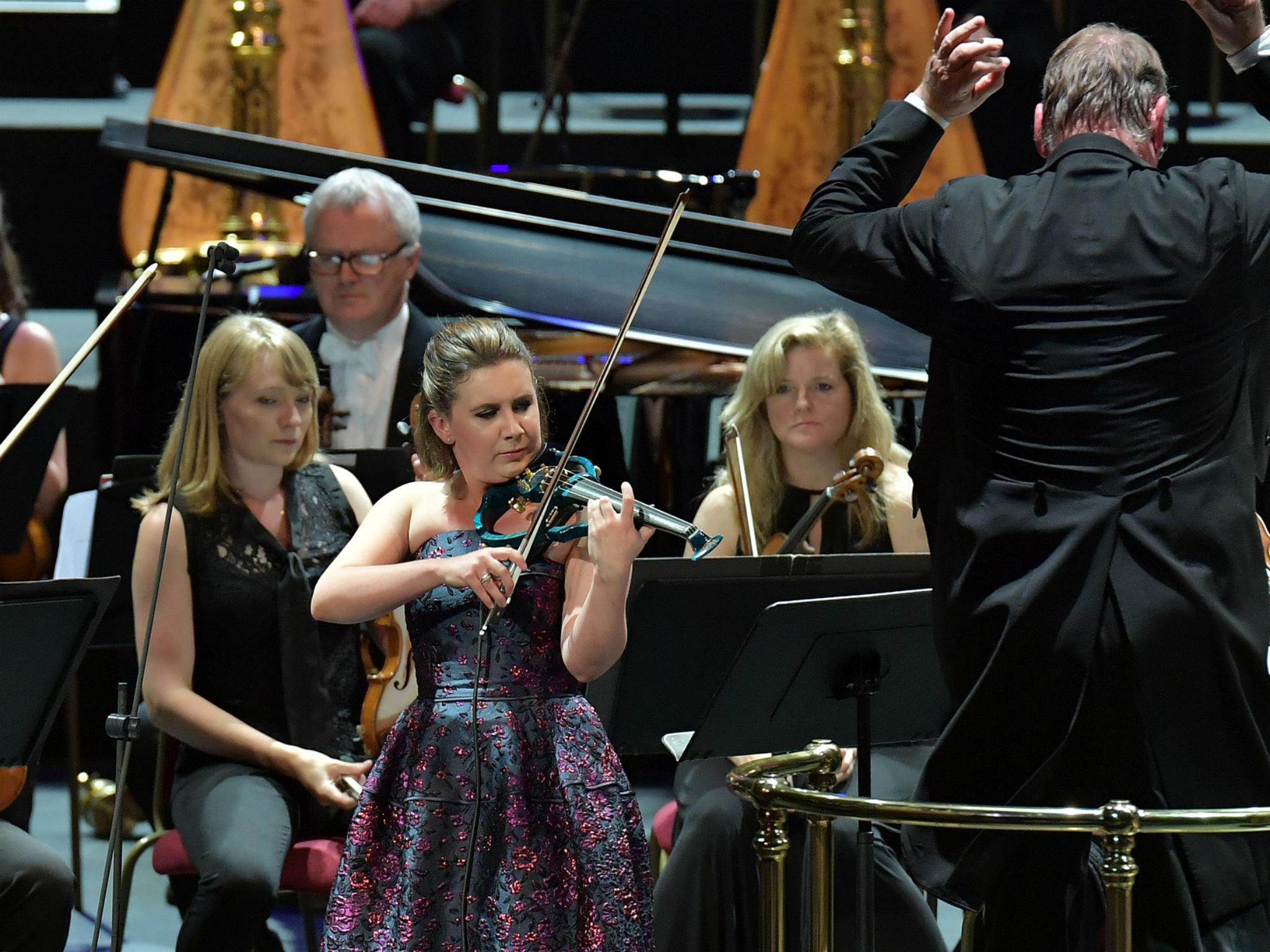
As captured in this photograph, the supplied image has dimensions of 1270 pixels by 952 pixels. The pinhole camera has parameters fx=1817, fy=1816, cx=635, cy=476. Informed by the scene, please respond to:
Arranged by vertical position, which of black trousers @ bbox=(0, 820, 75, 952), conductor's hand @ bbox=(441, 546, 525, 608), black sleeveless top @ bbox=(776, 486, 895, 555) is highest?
black sleeveless top @ bbox=(776, 486, 895, 555)

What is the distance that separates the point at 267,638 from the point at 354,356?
0.97m

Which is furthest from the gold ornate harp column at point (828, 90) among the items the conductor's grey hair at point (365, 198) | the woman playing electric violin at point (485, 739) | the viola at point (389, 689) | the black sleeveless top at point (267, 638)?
the woman playing electric violin at point (485, 739)

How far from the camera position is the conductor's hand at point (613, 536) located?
2.26m

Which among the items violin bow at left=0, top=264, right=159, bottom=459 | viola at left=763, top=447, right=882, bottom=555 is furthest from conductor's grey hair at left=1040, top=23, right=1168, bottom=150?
violin bow at left=0, top=264, right=159, bottom=459

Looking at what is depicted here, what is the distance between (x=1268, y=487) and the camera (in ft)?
11.5

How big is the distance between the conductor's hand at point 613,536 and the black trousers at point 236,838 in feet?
3.19

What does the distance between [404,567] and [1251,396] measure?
1.10 m

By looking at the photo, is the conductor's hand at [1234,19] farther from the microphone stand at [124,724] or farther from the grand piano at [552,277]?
the grand piano at [552,277]

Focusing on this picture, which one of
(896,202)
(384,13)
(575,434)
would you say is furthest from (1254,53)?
(384,13)

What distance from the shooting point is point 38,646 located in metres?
2.55

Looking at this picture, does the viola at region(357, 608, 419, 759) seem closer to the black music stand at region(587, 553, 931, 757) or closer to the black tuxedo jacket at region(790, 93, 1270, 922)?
the black music stand at region(587, 553, 931, 757)

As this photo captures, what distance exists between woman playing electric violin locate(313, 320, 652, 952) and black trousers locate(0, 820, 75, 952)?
661mm

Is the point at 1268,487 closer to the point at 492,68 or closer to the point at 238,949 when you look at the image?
the point at 238,949

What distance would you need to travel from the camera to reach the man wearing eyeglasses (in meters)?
3.99
